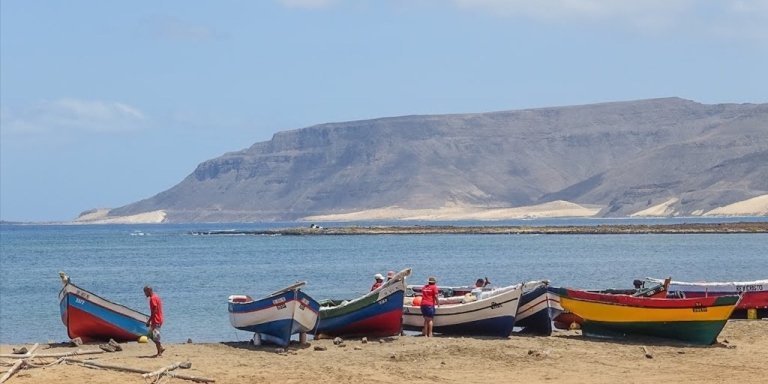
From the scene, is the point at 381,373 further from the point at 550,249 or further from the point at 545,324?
the point at 550,249

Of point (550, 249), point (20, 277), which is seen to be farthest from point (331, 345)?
point (550, 249)

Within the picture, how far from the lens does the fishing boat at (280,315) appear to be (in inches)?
944

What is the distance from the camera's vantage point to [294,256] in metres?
92.2

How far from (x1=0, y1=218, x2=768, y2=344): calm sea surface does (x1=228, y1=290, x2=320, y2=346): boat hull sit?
22.4 ft

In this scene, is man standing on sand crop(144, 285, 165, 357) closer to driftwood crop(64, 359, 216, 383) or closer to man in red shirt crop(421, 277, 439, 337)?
driftwood crop(64, 359, 216, 383)

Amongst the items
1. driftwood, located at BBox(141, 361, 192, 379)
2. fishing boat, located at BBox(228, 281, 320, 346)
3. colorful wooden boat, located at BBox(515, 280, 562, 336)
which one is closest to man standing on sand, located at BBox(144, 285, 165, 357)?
driftwood, located at BBox(141, 361, 192, 379)

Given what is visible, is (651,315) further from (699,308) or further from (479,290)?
(479,290)

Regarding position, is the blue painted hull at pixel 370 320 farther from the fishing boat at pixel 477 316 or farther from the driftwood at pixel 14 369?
the driftwood at pixel 14 369

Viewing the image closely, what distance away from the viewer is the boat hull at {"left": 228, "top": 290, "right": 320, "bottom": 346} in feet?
78.6

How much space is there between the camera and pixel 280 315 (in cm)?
2408

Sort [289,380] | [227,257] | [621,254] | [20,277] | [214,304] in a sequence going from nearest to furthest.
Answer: [289,380] → [214,304] → [20,277] → [621,254] → [227,257]

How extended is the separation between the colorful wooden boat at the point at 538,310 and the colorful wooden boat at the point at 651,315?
0.20m

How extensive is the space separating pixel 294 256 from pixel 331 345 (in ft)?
222

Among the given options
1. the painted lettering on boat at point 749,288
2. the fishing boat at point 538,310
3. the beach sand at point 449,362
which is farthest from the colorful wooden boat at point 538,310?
the painted lettering on boat at point 749,288
